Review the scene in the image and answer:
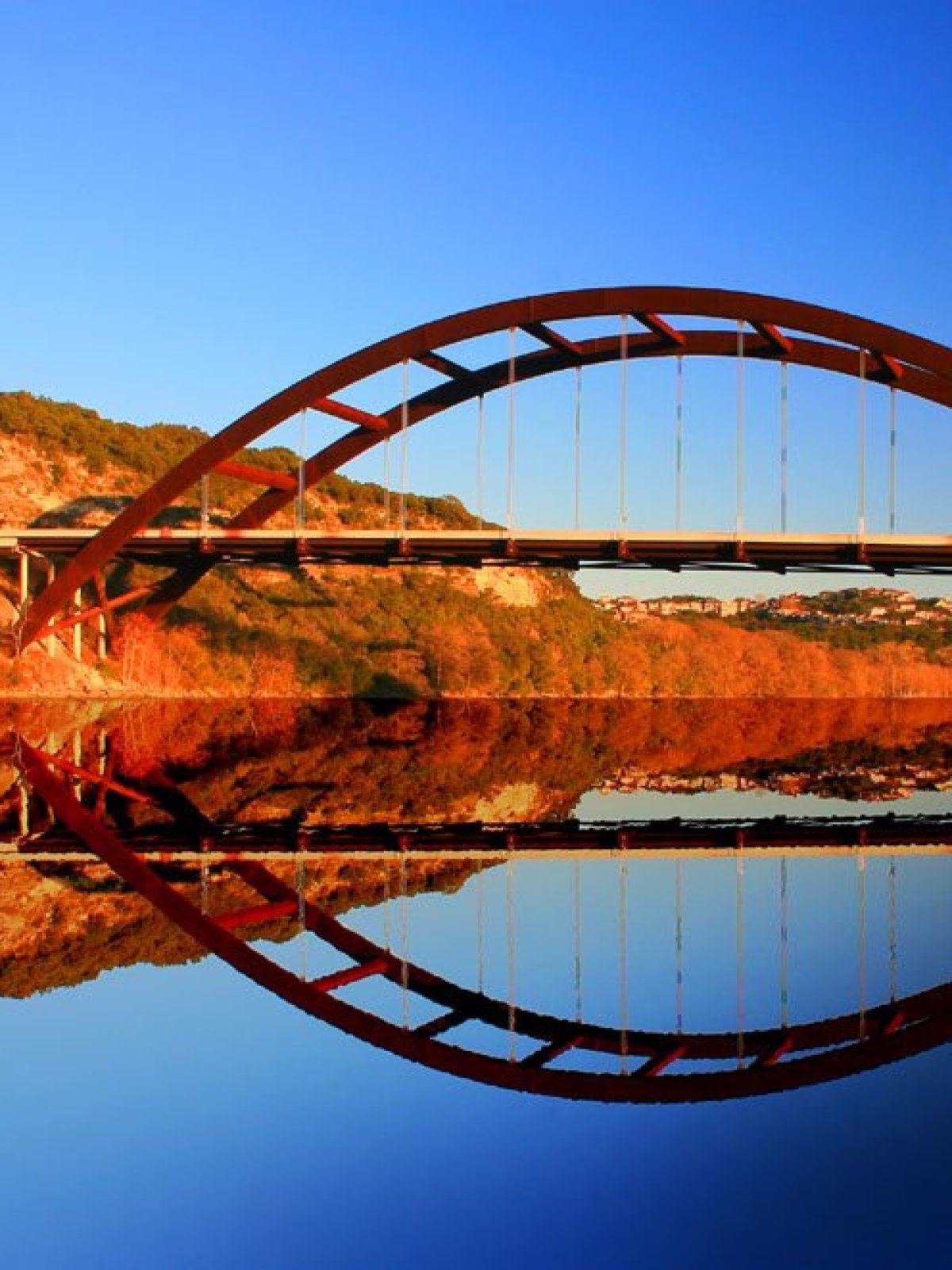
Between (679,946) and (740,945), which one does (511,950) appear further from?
(740,945)

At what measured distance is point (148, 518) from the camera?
40.6 m

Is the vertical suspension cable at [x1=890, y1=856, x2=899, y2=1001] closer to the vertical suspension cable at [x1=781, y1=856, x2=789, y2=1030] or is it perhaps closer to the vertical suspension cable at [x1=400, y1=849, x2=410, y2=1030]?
the vertical suspension cable at [x1=781, y1=856, x2=789, y2=1030]

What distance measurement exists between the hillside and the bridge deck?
6.90 m

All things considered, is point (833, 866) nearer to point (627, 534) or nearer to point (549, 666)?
point (627, 534)

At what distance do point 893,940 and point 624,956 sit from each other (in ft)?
7.48

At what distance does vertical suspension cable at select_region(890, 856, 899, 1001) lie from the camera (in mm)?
10039

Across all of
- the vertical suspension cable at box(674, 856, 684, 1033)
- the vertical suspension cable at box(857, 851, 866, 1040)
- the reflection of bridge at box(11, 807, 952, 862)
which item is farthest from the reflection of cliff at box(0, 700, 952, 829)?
the vertical suspension cable at box(857, 851, 866, 1040)

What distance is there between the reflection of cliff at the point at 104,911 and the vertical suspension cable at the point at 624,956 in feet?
4.56

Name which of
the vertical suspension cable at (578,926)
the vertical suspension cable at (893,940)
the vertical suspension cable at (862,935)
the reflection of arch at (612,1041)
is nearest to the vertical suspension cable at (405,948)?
the reflection of arch at (612,1041)

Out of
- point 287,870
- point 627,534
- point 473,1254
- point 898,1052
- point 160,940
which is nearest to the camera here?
point 473,1254

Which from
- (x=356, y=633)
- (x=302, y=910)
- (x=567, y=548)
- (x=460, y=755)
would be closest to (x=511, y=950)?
(x=302, y=910)

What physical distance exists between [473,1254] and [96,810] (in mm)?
13241

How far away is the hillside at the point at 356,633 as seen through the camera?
172 ft

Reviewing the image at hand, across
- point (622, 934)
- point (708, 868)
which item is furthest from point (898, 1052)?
point (708, 868)
